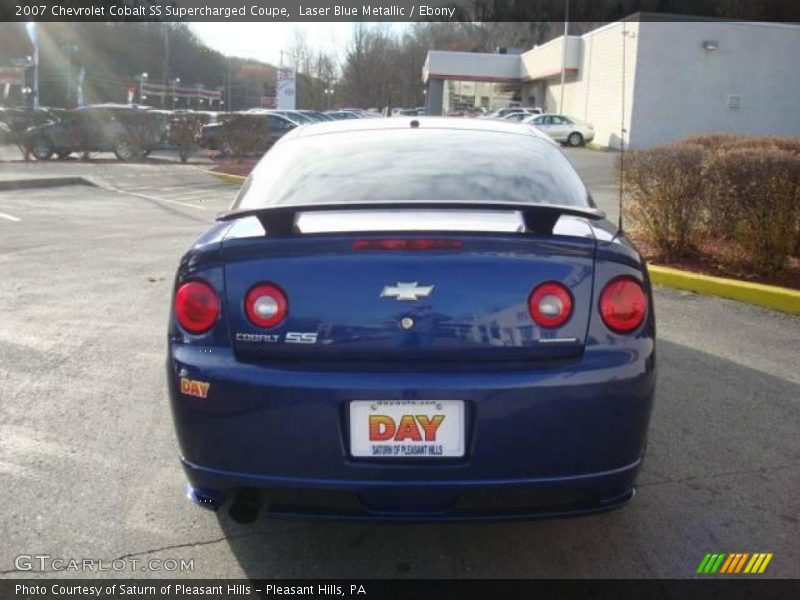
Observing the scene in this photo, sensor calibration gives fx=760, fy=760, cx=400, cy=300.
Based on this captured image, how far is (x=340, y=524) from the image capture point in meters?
2.83

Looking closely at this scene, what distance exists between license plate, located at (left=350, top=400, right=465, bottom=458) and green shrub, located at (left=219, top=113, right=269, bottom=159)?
20861 millimetres

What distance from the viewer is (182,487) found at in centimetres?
343

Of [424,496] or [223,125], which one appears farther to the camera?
[223,125]

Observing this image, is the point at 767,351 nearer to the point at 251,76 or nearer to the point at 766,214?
the point at 766,214

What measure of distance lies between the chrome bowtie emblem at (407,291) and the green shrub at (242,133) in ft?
68.1

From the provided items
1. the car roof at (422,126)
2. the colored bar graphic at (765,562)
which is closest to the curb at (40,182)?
the car roof at (422,126)

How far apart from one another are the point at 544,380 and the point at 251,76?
339 feet

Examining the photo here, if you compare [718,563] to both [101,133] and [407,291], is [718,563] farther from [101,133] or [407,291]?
[101,133]

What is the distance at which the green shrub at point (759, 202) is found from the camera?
21.2 ft

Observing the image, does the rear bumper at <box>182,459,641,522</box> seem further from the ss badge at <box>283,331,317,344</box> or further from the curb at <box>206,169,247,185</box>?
the curb at <box>206,169,247,185</box>

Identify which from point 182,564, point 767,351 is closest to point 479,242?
point 182,564

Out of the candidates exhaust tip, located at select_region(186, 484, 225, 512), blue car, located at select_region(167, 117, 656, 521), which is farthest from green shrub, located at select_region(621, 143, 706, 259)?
exhaust tip, located at select_region(186, 484, 225, 512)

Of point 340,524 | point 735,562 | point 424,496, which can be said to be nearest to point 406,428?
point 424,496

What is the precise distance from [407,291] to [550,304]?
19.1 inches
